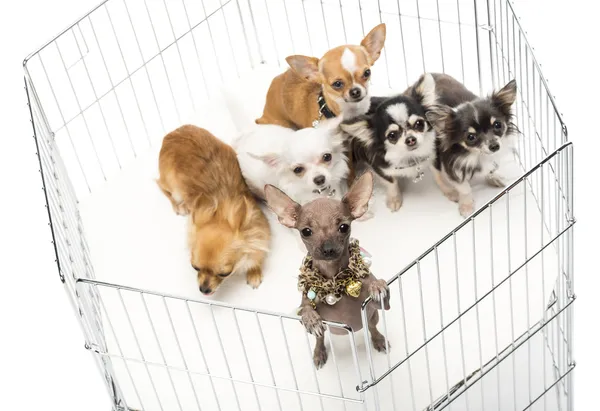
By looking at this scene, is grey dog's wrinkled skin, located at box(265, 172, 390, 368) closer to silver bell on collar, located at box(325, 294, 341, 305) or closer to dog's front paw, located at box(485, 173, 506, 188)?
silver bell on collar, located at box(325, 294, 341, 305)

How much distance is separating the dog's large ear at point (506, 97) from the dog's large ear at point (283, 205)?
105 cm

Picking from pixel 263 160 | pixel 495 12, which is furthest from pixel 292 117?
pixel 495 12

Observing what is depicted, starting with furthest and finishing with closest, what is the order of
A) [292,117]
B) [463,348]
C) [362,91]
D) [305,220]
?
[292,117], [362,91], [463,348], [305,220]

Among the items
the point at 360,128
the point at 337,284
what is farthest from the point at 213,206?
the point at 337,284

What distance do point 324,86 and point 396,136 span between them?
18.0 inches

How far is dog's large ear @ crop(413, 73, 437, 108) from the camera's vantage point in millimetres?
5422

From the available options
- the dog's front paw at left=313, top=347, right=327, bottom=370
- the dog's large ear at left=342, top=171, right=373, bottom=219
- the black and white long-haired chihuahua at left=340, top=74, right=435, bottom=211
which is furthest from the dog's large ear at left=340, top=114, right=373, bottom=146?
the dog's front paw at left=313, top=347, right=327, bottom=370

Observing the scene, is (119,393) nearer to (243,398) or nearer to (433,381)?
(243,398)

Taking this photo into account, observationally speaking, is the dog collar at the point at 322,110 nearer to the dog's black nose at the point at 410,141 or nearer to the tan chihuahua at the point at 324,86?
the tan chihuahua at the point at 324,86

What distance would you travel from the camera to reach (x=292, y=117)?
5.86m

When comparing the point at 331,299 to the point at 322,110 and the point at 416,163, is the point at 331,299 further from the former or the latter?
the point at 322,110

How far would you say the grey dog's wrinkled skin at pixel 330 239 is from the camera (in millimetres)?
4703

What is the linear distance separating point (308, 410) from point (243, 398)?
27 cm

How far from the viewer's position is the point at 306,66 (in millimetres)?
5625
